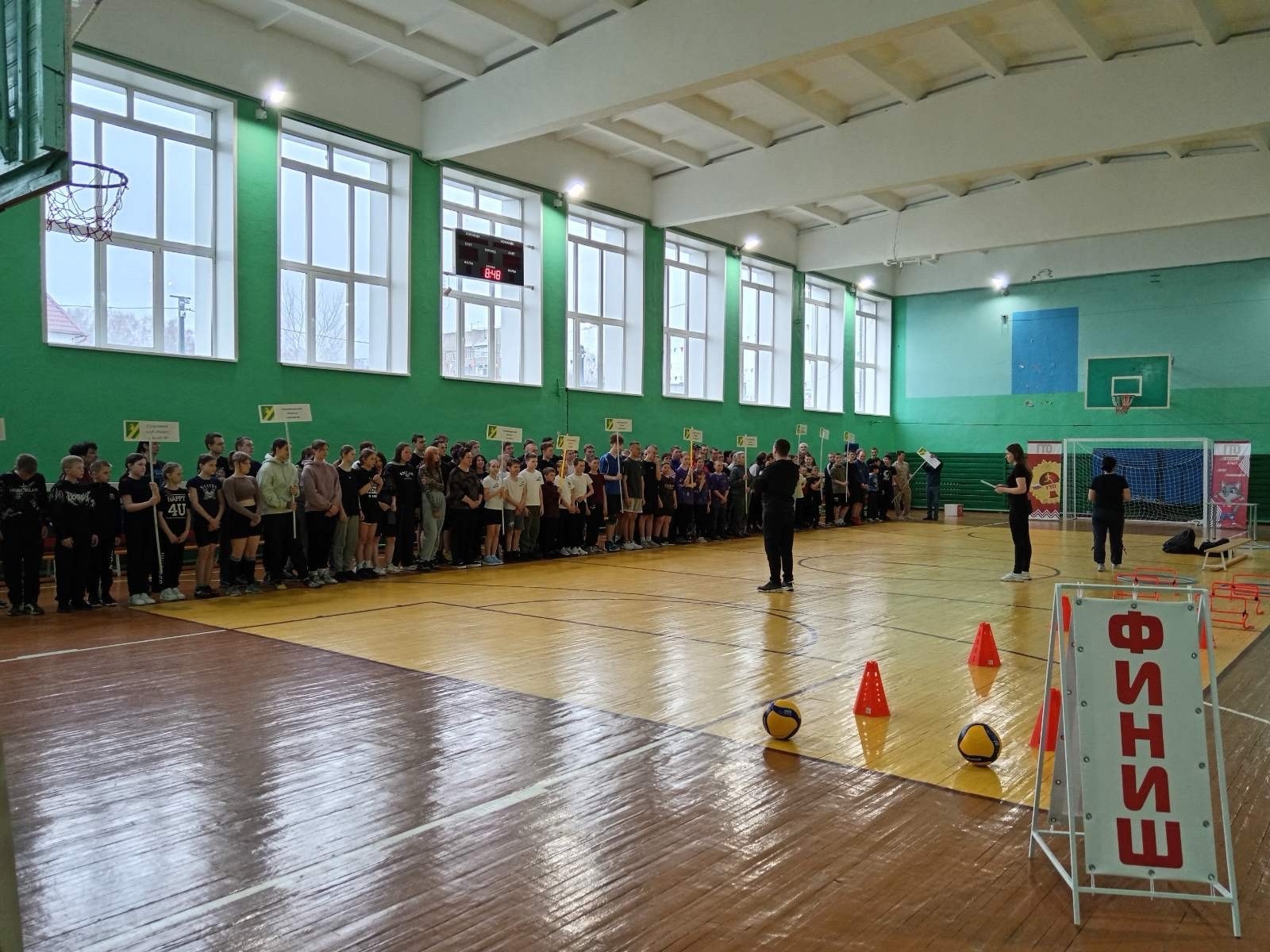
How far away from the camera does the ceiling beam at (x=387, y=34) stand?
37.8 ft

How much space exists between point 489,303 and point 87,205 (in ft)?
23.4

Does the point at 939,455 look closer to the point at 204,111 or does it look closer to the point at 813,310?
the point at 813,310

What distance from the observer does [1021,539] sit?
11531mm

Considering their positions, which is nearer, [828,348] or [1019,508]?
[1019,508]

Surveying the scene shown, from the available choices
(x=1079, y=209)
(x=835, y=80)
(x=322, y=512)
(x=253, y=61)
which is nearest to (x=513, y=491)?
(x=322, y=512)

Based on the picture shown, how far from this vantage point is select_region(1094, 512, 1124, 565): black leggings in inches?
488

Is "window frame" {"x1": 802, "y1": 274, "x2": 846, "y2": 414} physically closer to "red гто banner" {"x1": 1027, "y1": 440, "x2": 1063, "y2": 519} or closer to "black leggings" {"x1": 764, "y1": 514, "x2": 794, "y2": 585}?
"red гто banner" {"x1": 1027, "y1": 440, "x2": 1063, "y2": 519}

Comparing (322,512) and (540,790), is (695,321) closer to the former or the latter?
(322,512)

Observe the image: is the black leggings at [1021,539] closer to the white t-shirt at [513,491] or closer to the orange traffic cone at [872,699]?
the white t-shirt at [513,491]

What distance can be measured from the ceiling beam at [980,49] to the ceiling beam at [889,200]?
19.2 feet

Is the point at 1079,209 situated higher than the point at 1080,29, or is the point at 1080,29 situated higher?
the point at 1080,29

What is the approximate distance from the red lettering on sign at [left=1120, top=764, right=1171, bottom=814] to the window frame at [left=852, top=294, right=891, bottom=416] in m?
23.8

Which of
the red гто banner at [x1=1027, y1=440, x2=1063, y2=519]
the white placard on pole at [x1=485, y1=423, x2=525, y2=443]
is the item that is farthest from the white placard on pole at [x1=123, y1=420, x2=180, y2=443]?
the red гто banner at [x1=1027, y1=440, x2=1063, y2=519]

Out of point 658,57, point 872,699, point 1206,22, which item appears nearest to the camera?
point 872,699
